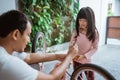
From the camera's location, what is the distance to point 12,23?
2.91ft

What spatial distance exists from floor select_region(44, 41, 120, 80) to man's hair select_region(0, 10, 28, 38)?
2284mm

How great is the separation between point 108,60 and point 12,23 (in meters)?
3.28

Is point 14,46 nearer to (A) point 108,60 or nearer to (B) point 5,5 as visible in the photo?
(B) point 5,5

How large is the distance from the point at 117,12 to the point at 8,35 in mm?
7436

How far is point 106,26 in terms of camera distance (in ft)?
18.7

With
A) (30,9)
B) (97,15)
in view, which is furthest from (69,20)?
(30,9)

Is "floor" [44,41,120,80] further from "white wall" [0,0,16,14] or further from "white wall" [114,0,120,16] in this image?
"white wall" [114,0,120,16]

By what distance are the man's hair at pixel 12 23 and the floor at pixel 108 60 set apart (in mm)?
2284

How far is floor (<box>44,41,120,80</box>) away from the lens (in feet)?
10.8

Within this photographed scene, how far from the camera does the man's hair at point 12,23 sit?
89 cm

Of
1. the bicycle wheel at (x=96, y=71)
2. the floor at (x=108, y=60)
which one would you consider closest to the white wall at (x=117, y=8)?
the floor at (x=108, y=60)

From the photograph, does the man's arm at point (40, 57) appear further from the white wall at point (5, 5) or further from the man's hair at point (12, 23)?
the white wall at point (5, 5)

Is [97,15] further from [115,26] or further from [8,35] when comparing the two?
[8,35]

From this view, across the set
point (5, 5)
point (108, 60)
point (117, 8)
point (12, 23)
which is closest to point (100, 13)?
point (108, 60)
